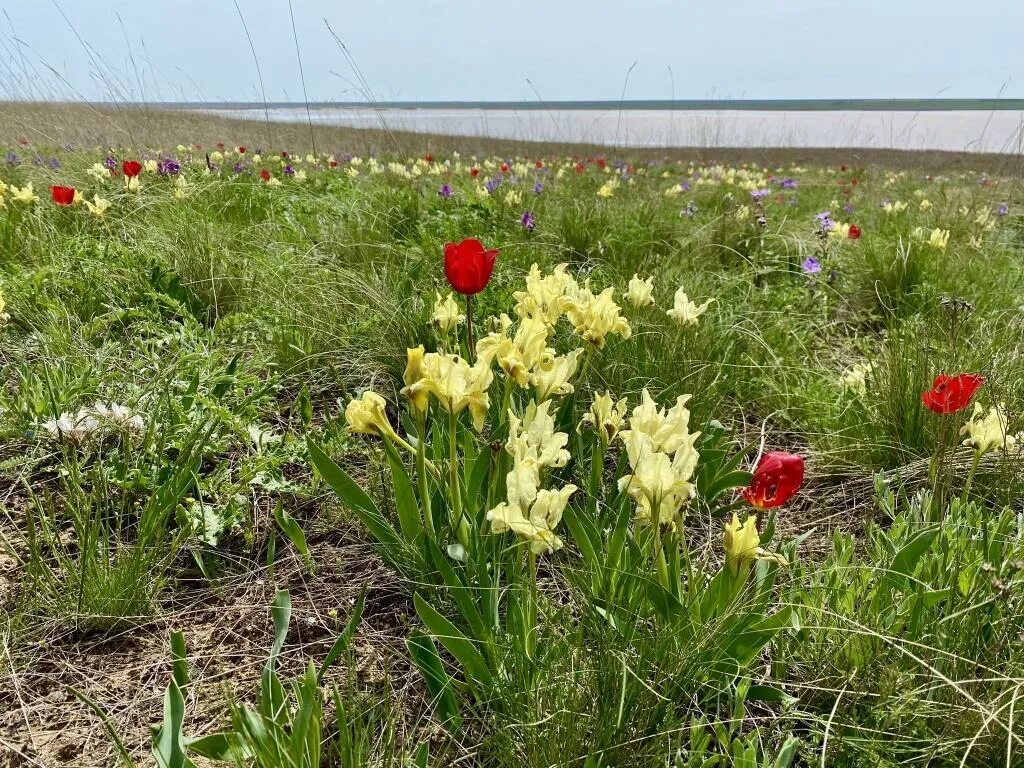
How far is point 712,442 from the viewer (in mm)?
2055

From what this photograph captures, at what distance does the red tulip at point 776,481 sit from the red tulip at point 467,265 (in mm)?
832

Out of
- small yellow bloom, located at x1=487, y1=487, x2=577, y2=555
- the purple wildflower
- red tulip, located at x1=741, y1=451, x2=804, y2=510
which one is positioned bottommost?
the purple wildflower

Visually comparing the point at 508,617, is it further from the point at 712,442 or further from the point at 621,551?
the point at 712,442

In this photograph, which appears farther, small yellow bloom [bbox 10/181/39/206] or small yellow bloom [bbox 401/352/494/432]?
small yellow bloom [bbox 10/181/39/206]

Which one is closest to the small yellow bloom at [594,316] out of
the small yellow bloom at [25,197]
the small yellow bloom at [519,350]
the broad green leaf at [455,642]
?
the small yellow bloom at [519,350]

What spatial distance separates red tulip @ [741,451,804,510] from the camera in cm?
134

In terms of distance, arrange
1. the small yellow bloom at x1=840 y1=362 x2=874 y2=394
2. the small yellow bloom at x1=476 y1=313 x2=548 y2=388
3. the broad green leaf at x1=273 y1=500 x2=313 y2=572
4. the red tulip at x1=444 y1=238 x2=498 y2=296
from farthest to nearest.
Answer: the small yellow bloom at x1=840 y1=362 x2=874 y2=394
the red tulip at x1=444 y1=238 x2=498 y2=296
the broad green leaf at x1=273 y1=500 x2=313 y2=572
the small yellow bloom at x1=476 y1=313 x2=548 y2=388

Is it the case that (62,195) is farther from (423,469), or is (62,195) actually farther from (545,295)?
(423,469)

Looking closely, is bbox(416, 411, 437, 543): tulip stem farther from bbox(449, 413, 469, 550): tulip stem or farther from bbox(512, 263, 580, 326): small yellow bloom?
bbox(512, 263, 580, 326): small yellow bloom

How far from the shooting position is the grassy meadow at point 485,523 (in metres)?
1.21

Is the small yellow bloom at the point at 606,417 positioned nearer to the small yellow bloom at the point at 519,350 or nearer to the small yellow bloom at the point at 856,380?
the small yellow bloom at the point at 519,350

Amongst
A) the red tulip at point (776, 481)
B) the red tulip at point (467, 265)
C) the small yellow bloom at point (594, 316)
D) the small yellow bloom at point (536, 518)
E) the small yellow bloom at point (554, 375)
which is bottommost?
the red tulip at point (776, 481)

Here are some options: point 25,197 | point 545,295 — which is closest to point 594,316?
point 545,295

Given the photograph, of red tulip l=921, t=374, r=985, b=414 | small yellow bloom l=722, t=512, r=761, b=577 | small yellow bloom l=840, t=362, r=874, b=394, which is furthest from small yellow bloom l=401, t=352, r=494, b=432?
small yellow bloom l=840, t=362, r=874, b=394
